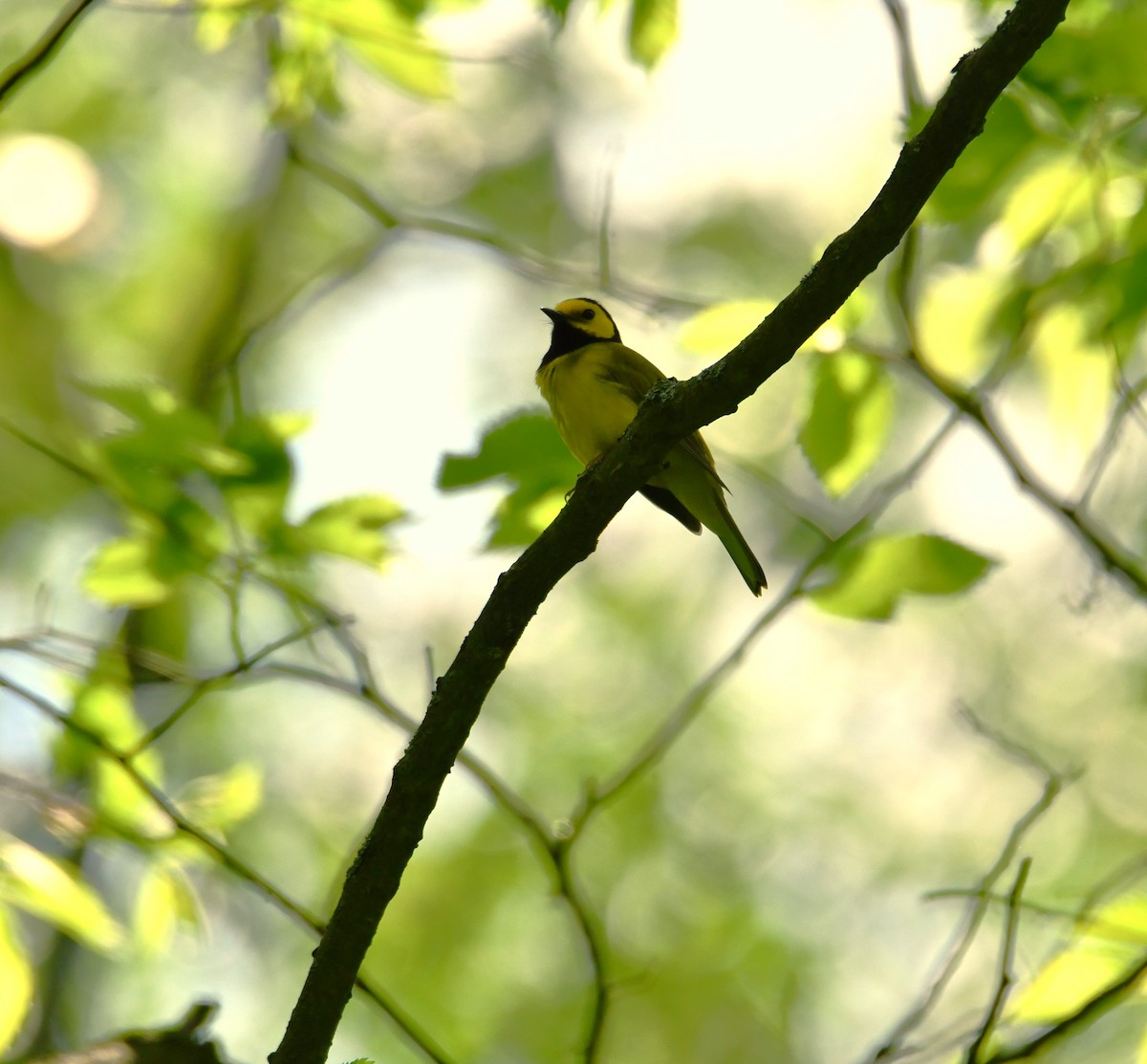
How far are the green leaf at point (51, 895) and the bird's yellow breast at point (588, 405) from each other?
3163 millimetres

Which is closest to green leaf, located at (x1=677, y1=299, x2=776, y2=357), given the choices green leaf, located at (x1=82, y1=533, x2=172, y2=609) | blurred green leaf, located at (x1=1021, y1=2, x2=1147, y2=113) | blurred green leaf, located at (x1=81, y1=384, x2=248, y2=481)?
blurred green leaf, located at (x1=1021, y1=2, x2=1147, y2=113)

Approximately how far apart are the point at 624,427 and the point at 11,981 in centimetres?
354

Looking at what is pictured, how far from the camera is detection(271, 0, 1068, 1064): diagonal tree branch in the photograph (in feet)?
8.64

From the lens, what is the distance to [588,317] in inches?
324

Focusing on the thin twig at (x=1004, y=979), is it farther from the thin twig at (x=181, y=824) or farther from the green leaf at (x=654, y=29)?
the green leaf at (x=654, y=29)

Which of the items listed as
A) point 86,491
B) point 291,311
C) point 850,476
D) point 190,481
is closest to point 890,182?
point 850,476

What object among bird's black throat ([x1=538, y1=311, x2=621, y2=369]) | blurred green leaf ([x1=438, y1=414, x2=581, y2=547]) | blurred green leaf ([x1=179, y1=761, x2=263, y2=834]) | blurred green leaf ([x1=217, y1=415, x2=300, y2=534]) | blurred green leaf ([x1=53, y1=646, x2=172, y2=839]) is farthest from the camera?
bird's black throat ([x1=538, y1=311, x2=621, y2=369])

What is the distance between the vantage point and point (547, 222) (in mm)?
10445

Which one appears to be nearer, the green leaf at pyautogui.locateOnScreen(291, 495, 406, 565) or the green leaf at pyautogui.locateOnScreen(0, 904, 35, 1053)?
the green leaf at pyautogui.locateOnScreen(0, 904, 35, 1053)

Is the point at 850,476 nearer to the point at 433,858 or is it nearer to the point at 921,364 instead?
the point at 921,364

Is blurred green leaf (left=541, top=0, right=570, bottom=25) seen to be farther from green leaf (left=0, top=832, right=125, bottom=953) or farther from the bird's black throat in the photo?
the bird's black throat

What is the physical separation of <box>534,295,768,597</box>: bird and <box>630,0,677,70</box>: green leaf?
2.29m

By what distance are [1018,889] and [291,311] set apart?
3684mm

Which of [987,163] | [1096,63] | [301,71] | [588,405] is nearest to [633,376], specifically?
[588,405]
